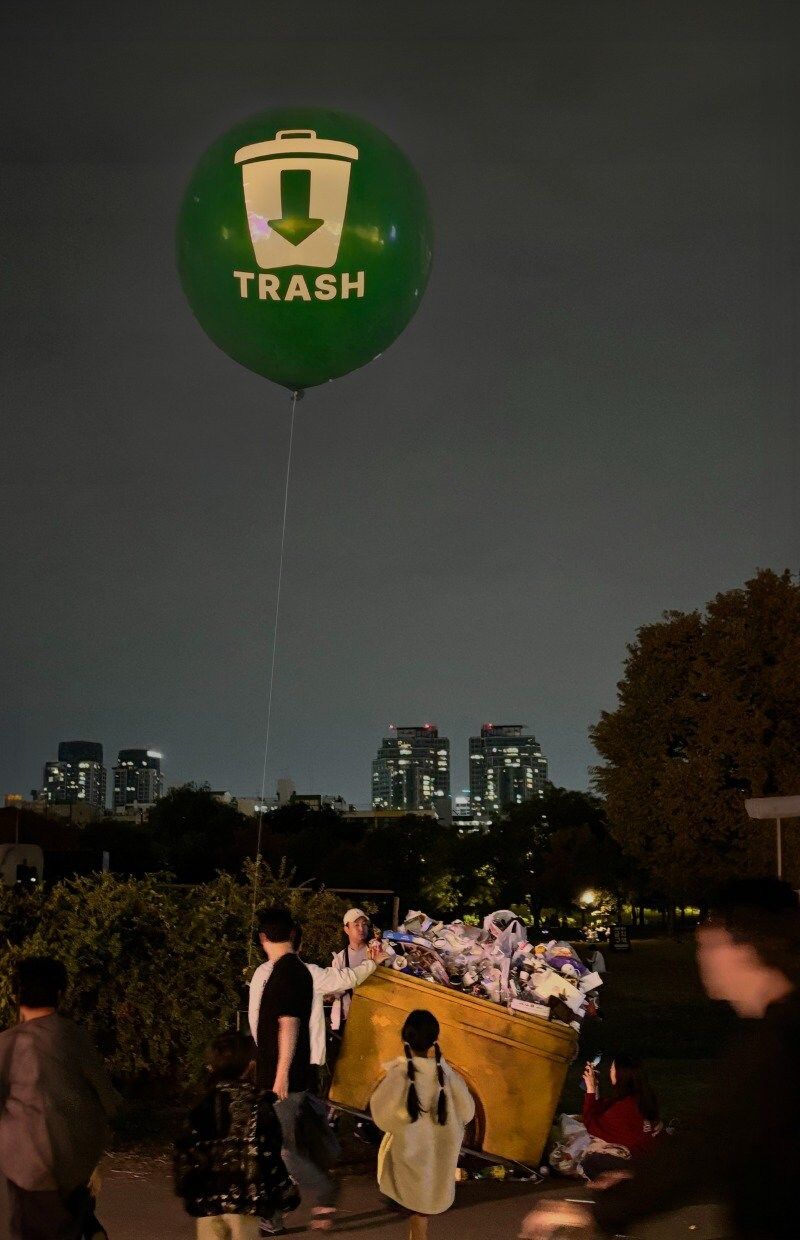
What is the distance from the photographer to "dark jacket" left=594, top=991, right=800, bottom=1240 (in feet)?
7.78

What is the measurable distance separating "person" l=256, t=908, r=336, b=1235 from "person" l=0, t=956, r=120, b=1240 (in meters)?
1.70

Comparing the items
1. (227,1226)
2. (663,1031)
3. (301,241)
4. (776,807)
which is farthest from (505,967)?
(663,1031)

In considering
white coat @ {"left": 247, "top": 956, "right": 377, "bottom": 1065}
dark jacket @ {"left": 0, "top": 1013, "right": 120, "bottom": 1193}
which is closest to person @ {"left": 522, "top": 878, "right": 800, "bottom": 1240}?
dark jacket @ {"left": 0, "top": 1013, "right": 120, "bottom": 1193}

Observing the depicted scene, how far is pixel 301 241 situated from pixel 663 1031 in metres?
13.2

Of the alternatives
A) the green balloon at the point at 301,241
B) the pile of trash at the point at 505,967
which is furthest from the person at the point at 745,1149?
the green balloon at the point at 301,241

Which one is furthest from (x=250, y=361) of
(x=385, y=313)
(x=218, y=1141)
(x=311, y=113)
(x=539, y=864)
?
(x=539, y=864)

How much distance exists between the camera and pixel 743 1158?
2412 millimetres

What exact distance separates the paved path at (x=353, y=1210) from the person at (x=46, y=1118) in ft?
7.06

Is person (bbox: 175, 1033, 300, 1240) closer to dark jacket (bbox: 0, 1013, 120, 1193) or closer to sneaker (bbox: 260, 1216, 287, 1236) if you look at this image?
dark jacket (bbox: 0, 1013, 120, 1193)

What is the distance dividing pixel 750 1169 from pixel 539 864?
77.2 m

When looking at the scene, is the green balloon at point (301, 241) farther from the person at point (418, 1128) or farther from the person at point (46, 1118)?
the person at point (46, 1118)

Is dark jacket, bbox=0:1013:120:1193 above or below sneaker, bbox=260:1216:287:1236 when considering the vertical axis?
above

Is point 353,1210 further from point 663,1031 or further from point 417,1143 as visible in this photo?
point 663,1031

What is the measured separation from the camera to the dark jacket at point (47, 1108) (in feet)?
13.8
